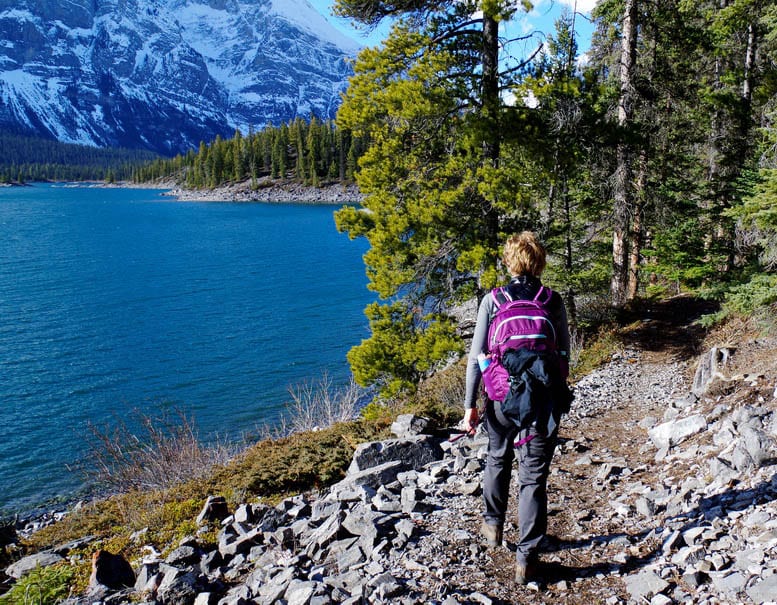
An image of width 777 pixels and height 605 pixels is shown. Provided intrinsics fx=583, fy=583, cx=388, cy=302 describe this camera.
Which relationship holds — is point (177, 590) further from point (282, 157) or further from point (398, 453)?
point (282, 157)

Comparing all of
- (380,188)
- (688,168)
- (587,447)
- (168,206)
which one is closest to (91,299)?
(380,188)

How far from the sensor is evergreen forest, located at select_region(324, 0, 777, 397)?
35.8 feet

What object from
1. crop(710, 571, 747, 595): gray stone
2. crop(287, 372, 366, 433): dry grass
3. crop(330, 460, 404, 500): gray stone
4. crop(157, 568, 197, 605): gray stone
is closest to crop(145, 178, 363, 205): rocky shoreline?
crop(287, 372, 366, 433): dry grass

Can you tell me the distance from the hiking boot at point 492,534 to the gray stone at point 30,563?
5441 mm

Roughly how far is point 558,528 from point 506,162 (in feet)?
26.2

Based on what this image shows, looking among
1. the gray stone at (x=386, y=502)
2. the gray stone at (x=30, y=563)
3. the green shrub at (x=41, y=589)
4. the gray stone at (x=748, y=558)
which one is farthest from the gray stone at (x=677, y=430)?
the gray stone at (x=30, y=563)

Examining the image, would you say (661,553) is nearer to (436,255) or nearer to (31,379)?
(436,255)

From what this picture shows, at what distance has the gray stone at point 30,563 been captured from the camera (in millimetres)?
7125

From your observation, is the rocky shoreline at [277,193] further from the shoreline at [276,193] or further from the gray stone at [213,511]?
the gray stone at [213,511]

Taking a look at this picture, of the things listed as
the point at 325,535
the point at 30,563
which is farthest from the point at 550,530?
the point at 30,563

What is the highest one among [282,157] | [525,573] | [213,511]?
[282,157]

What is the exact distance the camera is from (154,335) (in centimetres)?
2845

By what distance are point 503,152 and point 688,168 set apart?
9.31m

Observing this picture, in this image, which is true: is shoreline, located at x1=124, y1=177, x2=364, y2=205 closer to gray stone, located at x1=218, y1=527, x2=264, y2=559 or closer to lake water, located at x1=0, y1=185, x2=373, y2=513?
lake water, located at x1=0, y1=185, x2=373, y2=513
